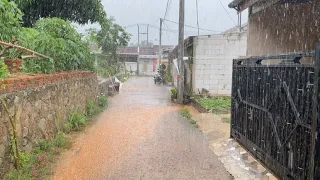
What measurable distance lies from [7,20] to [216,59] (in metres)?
10.8

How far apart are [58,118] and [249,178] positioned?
178 inches

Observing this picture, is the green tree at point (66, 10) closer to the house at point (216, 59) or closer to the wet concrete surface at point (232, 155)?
the house at point (216, 59)

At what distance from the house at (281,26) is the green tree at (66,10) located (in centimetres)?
801

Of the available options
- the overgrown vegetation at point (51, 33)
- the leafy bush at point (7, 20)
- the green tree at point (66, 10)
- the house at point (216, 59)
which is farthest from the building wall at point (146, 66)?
the leafy bush at point (7, 20)

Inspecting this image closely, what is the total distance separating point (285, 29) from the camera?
29.1 feet

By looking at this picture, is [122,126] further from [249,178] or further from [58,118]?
[249,178]

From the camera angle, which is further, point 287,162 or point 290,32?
point 290,32

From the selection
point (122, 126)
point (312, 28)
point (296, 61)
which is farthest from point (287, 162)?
point (122, 126)

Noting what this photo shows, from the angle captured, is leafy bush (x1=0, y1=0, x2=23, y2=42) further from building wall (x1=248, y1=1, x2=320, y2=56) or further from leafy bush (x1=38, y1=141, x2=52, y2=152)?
building wall (x1=248, y1=1, x2=320, y2=56)

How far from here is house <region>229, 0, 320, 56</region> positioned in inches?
313

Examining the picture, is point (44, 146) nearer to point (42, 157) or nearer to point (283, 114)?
point (42, 157)

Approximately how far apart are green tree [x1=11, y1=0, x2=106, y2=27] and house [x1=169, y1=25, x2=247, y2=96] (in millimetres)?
4800

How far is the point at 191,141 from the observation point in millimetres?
7590

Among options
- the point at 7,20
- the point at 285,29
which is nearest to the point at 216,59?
the point at 285,29
